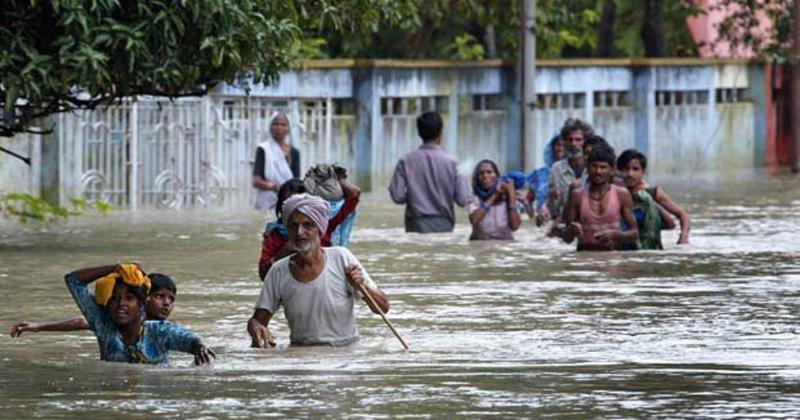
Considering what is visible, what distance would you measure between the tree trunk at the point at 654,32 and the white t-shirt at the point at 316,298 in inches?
1144

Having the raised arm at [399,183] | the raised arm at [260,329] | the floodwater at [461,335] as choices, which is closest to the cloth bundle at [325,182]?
the floodwater at [461,335]

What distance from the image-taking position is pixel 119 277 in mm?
12289

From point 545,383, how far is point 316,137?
18576mm

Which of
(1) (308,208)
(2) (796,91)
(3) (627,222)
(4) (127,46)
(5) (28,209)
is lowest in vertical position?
(5) (28,209)

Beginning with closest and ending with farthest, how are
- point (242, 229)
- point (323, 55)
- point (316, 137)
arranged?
1. point (242, 229)
2. point (316, 137)
3. point (323, 55)

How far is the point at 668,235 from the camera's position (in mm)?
23219

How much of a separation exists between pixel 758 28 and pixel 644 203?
24800mm

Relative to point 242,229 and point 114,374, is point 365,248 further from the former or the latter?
point 114,374

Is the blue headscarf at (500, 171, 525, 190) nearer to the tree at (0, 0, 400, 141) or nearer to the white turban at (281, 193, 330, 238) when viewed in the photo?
the tree at (0, 0, 400, 141)

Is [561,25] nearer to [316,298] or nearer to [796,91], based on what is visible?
[796,91]

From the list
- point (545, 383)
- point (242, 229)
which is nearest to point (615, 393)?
point (545, 383)

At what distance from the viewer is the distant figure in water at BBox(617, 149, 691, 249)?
19938 mm

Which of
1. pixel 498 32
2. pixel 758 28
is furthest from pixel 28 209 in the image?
pixel 758 28

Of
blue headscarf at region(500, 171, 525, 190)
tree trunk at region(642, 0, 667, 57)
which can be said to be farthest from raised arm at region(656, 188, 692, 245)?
tree trunk at region(642, 0, 667, 57)
